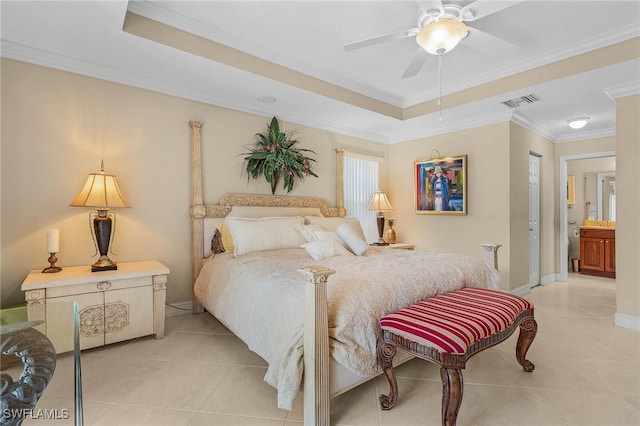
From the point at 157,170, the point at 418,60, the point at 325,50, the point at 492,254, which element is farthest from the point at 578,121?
the point at 157,170

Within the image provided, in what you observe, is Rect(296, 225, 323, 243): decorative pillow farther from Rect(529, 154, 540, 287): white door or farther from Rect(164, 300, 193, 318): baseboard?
Rect(529, 154, 540, 287): white door

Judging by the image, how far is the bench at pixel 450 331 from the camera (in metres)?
1.54

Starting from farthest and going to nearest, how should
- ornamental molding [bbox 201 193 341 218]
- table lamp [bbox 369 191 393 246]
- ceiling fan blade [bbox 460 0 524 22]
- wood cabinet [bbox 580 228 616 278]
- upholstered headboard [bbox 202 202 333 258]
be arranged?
1. wood cabinet [bbox 580 228 616 278]
2. table lamp [bbox 369 191 393 246]
3. ornamental molding [bbox 201 193 341 218]
4. upholstered headboard [bbox 202 202 333 258]
5. ceiling fan blade [bbox 460 0 524 22]

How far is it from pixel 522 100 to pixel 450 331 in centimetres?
333

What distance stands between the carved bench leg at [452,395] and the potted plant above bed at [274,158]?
9.97 ft

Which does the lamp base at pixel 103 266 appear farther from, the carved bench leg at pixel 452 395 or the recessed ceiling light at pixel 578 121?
the recessed ceiling light at pixel 578 121

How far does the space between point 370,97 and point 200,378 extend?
368 cm

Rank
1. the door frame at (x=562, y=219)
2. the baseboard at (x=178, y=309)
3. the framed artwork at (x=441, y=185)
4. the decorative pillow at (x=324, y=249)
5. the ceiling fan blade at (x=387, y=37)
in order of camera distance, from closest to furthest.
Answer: the ceiling fan blade at (x=387, y=37)
the decorative pillow at (x=324, y=249)
the baseboard at (x=178, y=309)
the framed artwork at (x=441, y=185)
the door frame at (x=562, y=219)

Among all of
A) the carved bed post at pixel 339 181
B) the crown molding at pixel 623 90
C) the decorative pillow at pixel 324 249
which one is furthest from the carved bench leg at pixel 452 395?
the crown molding at pixel 623 90

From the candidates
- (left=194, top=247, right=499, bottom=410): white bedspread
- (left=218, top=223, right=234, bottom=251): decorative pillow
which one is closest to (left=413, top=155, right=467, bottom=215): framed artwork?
(left=194, top=247, right=499, bottom=410): white bedspread

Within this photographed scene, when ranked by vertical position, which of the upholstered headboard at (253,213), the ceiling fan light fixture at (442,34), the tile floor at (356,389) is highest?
the ceiling fan light fixture at (442,34)

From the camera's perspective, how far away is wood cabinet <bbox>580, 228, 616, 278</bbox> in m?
5.59

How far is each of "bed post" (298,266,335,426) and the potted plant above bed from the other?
2590 millimetres

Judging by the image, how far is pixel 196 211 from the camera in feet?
11.1
